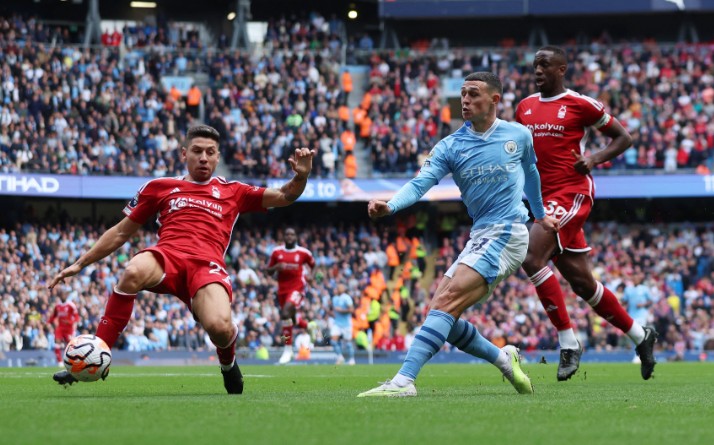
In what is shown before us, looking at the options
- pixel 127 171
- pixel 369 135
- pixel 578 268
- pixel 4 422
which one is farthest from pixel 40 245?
pixel 4 422

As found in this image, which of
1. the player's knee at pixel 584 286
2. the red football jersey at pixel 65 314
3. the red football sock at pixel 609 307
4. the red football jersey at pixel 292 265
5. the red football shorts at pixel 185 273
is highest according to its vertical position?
the red football shorts at pixel 185 273

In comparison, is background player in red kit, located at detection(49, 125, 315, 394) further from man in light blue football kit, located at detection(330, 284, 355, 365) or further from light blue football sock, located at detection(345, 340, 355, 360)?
man in light blue football kit, located at detection(330, 284, 355, 365)

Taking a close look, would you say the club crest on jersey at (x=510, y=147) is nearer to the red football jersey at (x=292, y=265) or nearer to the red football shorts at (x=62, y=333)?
the red football jersey at (x=292, y=265)

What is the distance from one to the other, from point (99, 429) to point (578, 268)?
668 cm

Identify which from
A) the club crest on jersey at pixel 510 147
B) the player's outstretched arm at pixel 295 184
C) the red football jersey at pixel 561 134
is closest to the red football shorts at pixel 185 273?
the player's outstretched arm at pixel 295 184

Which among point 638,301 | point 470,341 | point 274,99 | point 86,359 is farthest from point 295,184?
point 274,99

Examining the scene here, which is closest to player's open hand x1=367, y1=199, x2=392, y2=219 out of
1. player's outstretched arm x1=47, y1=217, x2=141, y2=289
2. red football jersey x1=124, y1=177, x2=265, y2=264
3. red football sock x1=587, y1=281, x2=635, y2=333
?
red football jersey x1=124, y1=177, x2=265, y2=264

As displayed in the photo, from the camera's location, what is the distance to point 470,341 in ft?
29.2

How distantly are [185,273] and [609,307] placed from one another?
458 cm

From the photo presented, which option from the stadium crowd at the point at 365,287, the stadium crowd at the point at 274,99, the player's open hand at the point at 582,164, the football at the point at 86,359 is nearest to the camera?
the football at the point at 86,359

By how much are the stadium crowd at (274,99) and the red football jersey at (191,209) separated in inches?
868

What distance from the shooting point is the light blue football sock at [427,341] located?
8.33m

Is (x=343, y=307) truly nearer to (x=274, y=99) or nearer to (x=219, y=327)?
(x=274, y=99)

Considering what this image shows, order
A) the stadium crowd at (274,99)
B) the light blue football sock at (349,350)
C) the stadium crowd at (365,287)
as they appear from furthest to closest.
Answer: the stadium crowd at (274,99) < the stadium crowd at (365,287) < the light blue football sock at (349,350)
